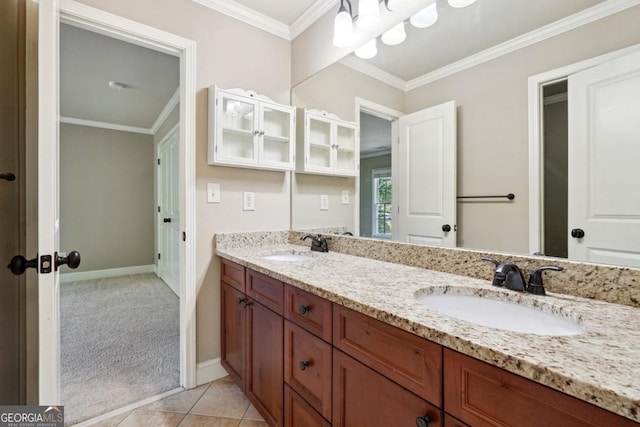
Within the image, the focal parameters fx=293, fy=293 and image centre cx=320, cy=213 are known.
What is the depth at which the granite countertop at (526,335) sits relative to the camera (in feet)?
1.53

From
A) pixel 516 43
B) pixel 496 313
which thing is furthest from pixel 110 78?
pixel 496 313

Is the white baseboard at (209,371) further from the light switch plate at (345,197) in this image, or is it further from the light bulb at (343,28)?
the light bulb at (343,28)

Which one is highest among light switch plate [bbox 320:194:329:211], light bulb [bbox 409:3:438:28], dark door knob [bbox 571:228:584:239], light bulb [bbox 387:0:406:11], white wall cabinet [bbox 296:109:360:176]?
light bulb [bbox 387:0:406:11]

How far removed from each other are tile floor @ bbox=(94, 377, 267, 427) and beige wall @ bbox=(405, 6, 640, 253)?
144 cm

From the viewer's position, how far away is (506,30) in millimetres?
1126

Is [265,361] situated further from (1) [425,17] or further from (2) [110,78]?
(2) [110,78]

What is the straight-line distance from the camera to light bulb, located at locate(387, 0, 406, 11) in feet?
4.95

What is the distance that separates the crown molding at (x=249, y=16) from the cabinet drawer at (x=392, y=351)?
2042 mm

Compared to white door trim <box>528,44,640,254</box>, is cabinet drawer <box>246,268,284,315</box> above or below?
below

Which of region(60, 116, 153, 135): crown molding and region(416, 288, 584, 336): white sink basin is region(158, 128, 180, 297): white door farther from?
region(416, 288, 584, 336): white sink basin

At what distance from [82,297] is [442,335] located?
14.2 feet

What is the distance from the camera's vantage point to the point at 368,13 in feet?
5.31

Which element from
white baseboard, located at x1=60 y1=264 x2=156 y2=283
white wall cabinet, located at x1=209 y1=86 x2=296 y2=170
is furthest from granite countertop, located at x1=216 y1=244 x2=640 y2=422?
white baseboard, located at x1=60 y1=264 x2=156 y2=283

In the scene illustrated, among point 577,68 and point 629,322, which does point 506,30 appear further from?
point 629,322
